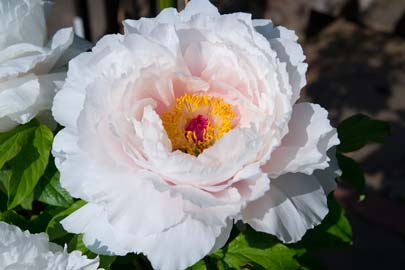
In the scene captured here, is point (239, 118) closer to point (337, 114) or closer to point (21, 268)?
point (21, 268)

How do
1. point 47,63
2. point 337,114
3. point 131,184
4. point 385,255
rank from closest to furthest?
point 131,184, point 47,63, point 385,255, point 337,114

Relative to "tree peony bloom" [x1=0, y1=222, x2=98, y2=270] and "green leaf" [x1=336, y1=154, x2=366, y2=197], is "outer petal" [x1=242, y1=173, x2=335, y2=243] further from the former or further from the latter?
"green leaf" [x1=336, y1=154, x2=366, y2=197]

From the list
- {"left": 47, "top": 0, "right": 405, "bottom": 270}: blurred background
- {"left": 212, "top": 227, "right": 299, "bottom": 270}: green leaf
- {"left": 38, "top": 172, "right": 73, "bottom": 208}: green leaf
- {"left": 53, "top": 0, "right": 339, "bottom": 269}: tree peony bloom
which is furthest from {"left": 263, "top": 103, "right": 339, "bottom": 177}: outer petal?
{"left": 47, "top": 0, "right": 405, "bottom": 270}: blurred background

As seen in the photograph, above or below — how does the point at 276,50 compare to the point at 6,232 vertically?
above

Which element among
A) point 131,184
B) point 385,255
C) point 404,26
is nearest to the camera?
point 131,184

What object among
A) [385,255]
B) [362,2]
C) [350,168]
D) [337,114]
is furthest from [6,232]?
[362,2]

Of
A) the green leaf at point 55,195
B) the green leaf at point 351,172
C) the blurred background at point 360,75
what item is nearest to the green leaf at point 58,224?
the green leaf at point 55,195

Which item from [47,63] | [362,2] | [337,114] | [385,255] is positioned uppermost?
[47,63]
